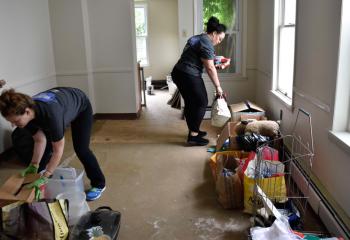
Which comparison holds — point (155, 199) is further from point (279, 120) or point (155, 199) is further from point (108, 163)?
point (279, 120)

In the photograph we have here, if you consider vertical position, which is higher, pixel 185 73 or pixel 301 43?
pixel 301 43

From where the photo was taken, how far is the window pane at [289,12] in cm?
341

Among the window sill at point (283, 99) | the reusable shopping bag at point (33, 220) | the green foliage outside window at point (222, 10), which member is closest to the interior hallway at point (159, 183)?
the reusable shopping bag at point (33, 220)

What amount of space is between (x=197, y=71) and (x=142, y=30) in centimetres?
442

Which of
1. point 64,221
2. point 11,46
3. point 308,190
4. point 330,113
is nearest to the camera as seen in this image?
point 64,221

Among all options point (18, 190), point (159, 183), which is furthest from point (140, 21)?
point (18, 190)

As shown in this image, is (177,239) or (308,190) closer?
(177,239)

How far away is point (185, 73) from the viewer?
3.66m

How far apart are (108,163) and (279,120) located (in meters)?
1.78

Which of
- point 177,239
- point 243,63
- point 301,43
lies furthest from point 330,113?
point 243,63

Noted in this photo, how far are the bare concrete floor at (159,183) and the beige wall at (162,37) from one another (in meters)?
3.29

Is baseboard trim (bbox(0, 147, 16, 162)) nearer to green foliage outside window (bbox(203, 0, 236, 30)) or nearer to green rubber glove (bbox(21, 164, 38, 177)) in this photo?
green rubber glove (bbox(21, 164, 38, 177))

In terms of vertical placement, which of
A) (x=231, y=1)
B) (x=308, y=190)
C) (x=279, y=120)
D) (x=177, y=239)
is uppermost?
(x=231, y=1)

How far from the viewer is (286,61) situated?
12.0 feet
